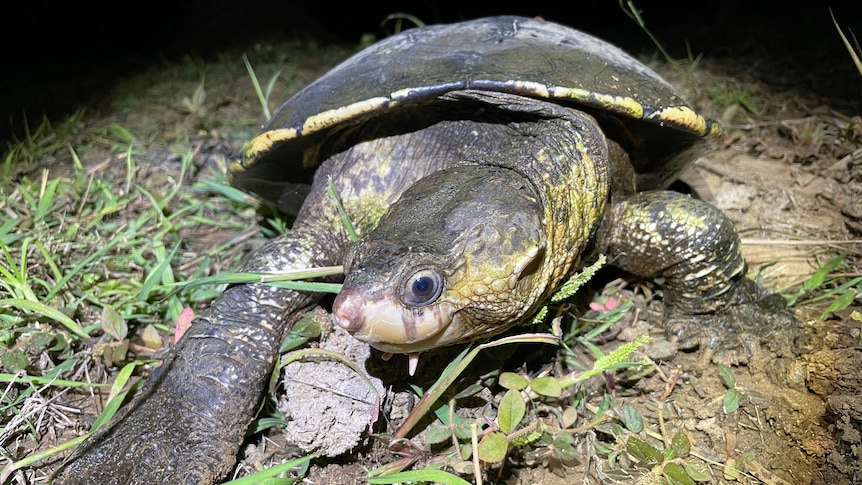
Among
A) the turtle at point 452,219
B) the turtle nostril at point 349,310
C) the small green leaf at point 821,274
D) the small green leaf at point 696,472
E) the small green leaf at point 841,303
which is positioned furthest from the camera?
the small green leaf at point 821,274

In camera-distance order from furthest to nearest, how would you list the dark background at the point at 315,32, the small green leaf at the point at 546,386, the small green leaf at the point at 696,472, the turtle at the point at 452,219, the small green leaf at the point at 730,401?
the dark background at the point at 315,32 < the small green leaf at the point at 730,401 < the small green leaf at the point at 546,386 < the small green leaf at the point at 696,472 < the turtle at the point at 452,219

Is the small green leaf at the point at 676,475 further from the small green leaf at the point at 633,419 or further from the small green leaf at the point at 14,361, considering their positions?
the small green leaf at the point at 14,361

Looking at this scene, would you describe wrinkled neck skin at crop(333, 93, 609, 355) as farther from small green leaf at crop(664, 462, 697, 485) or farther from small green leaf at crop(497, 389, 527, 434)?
small green leaf at crop(664, 462, 697, 485)

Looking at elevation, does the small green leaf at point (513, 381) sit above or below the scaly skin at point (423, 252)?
below

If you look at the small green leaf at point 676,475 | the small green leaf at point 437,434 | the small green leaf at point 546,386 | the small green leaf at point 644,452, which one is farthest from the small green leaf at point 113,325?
the small green leaf at point 676,475

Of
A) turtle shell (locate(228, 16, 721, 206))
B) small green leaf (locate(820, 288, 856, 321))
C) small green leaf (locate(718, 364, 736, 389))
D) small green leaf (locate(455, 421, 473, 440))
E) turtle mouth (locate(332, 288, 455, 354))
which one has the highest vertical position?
turtle shell (locate(228, 16, 721, 206))

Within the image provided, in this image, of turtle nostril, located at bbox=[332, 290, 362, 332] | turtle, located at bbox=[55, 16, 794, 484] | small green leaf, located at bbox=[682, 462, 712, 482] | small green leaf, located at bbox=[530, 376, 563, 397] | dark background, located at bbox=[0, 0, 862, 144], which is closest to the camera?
turtle nostril, located at bbox=[332, 290, 362, 332]

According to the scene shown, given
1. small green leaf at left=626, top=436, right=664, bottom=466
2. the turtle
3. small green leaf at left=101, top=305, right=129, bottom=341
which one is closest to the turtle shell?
the turtle

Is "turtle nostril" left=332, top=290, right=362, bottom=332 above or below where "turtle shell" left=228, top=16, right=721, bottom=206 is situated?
below
